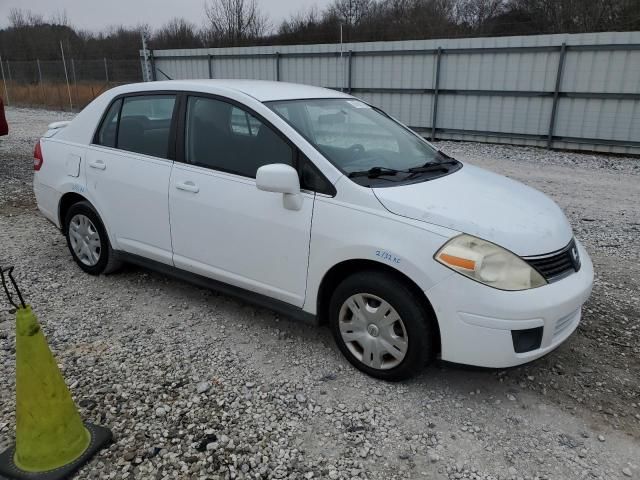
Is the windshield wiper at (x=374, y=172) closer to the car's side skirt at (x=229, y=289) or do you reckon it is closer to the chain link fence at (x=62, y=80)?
the car's side skirt at (x=229, y=289)

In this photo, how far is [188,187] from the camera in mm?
3717

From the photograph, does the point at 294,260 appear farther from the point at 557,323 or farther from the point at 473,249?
the point at 557,323

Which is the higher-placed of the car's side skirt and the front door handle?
the front door handle

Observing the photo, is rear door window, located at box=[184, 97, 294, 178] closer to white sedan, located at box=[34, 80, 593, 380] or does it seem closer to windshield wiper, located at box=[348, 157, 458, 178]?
white sedan, located at box=[34, 80, 593, 380]

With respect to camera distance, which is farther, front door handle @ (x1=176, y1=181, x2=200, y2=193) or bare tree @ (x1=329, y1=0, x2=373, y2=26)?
bare tree @ (x1=329, y1=0, x2=373, y2=26)

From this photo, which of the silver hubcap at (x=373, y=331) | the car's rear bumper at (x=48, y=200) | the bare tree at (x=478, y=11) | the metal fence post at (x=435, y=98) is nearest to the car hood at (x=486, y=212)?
the silver hubcap at (x=373, y=331)

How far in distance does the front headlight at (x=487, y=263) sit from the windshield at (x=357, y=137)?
748 mm

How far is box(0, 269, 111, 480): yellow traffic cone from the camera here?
2430mm

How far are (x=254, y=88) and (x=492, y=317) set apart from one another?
7.52 ft

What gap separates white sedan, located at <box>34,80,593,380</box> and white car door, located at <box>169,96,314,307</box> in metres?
0.01

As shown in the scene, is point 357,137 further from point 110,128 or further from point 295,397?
point 110,128

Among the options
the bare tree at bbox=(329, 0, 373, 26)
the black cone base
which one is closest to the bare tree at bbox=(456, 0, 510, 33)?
the bare tree at bbox=(329, 0, 373, 26)

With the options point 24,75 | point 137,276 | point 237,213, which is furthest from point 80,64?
point 237,213

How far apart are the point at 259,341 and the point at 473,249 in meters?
1.66
